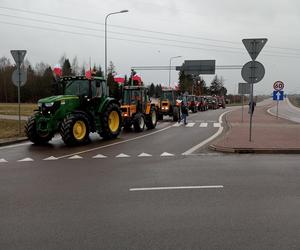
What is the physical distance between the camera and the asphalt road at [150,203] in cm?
478

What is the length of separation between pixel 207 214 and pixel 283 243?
1.33 meters

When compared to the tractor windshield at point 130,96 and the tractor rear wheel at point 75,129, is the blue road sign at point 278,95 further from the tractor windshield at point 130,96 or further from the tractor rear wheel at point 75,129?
the tractor rear wheel at point 75,129

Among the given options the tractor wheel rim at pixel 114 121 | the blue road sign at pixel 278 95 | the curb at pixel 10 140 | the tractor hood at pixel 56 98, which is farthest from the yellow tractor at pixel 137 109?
the blue road sign at pixel 278 95

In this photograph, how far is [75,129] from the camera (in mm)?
14195

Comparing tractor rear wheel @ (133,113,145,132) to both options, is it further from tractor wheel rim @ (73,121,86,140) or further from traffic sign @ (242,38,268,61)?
traffic sign @ (242,38,268,61)

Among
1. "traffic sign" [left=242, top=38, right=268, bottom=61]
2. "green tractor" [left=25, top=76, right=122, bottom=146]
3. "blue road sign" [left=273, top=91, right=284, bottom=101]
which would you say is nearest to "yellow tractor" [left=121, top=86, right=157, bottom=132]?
"green tractor" [left=25, top=76, right=122, bottom=146]

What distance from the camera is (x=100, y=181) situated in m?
8.01

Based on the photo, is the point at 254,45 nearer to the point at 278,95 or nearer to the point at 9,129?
the point at 9,129

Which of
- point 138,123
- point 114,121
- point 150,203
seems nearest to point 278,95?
point 138,123

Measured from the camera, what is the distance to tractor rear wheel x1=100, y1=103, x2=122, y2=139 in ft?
52.2

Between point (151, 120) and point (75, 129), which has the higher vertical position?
point (75, 129)

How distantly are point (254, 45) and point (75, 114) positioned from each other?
6752mm

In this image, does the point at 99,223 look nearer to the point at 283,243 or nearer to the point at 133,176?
the point at 283,243

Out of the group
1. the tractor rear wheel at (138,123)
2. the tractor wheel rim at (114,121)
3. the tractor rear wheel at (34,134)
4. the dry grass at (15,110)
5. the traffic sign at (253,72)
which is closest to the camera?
the traffic sign at (253,72)
